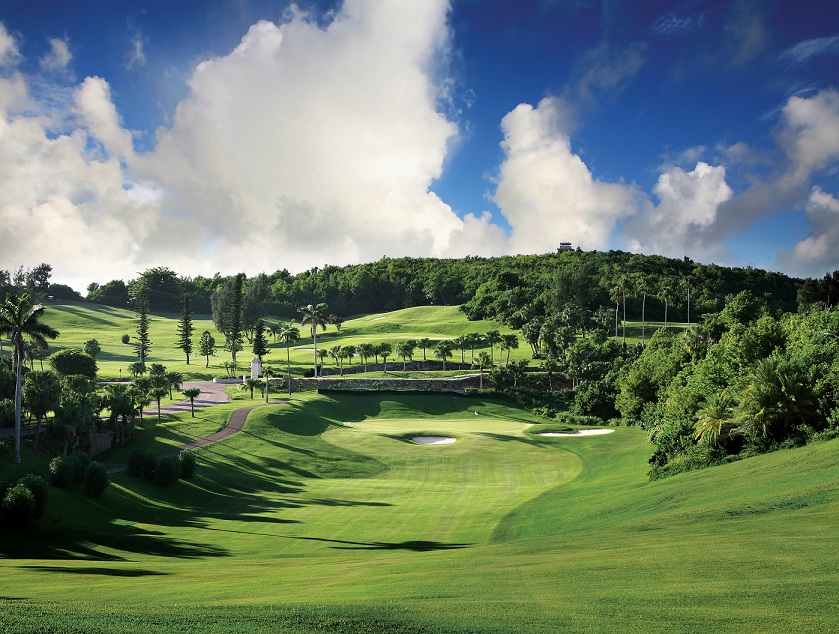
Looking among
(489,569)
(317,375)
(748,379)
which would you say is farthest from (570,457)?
(317,375)

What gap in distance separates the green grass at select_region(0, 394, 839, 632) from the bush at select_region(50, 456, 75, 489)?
1.79 meters

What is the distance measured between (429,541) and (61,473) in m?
23.2

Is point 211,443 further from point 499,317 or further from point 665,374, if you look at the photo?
point 499,317

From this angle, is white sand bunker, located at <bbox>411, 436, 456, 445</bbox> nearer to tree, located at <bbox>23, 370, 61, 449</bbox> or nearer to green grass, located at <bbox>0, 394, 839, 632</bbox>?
green grass, located at <bbox>0, 394, 839, 632</bbox>

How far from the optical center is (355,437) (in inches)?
2537

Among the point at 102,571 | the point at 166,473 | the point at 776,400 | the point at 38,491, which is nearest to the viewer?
the point at 102,571

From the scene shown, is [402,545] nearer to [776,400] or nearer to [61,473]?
[61,473]

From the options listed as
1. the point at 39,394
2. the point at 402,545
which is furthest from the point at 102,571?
the point at 39,394

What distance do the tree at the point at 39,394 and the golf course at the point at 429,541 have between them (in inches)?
245

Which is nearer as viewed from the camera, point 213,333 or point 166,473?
point 166,473

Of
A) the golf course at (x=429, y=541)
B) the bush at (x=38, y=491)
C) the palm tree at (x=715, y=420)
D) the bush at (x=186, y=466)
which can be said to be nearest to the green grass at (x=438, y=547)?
the golf course at (x=429, y=541)

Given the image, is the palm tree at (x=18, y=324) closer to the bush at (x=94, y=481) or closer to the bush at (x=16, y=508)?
the bush at (x=94, y=481)

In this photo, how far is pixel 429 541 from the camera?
96.8ft

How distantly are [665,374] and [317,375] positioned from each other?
62.2m
